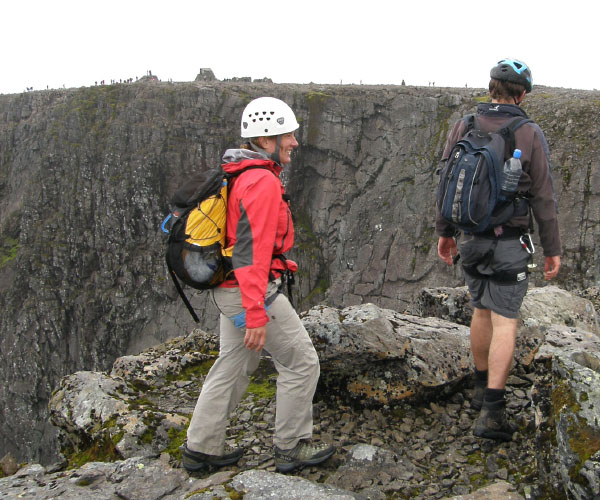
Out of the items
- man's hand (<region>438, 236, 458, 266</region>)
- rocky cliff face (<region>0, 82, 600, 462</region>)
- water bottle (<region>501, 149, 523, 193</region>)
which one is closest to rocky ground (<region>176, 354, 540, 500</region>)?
man's hand (<region>438, 236, 458, 266</region>)

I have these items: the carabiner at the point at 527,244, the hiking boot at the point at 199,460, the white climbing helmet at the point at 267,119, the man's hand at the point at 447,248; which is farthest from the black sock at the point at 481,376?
the white climbing helmet at the point at 267,119

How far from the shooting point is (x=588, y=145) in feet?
125

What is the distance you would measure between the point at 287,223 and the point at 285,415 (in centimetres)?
211

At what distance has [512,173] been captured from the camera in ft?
15.9

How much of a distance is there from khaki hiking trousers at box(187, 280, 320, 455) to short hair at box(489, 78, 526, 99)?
10.5ft

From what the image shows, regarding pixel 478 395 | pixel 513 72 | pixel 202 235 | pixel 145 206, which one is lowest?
pixel 145 206

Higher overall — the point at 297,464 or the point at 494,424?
the point at 494,424

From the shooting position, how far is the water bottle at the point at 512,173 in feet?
15.8

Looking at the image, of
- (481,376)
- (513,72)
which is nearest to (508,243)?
(513,72)

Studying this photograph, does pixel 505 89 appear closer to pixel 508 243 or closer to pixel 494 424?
pixel 508 243

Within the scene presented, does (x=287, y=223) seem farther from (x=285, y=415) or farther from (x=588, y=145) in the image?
(x=588, y=145)

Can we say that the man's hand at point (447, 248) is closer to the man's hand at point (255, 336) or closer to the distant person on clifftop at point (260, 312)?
the distant person on clifftop at point (260, 312)

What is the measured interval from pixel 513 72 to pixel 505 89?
186 mm

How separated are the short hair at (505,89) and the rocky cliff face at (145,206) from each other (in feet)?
140
